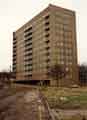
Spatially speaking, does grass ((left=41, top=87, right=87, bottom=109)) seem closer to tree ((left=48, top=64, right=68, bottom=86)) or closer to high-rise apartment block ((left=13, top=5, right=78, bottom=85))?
tree ((left=48, top=64, right=68, bottom=86))

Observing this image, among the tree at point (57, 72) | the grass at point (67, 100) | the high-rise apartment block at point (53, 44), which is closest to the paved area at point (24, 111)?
the grass at point (67, 100)

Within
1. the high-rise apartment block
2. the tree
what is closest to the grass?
the tree

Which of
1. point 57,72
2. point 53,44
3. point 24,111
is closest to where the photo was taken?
point 24,111

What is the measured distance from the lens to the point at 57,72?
80.2m

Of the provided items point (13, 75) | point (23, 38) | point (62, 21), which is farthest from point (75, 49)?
point (13, 75)

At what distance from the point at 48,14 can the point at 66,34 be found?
12330 mm

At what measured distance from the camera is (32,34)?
10488 cm

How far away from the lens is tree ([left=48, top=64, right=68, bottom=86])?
7939 centimetres

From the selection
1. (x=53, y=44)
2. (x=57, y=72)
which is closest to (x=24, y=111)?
(x=57, y=72)

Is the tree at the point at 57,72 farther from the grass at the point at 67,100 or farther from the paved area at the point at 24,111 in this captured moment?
the paved area at the point at 24,111

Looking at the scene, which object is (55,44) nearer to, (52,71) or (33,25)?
(52,71)

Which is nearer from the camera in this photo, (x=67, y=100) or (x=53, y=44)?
(x=67, y=100)

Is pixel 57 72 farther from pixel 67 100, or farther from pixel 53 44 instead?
pixel 67 100

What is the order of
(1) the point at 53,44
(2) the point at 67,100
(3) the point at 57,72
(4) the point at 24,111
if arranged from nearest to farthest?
(4) the point at 24,111, (2) the point at 67,100, (3) the point at 57,72, (1) the point at 53,44
